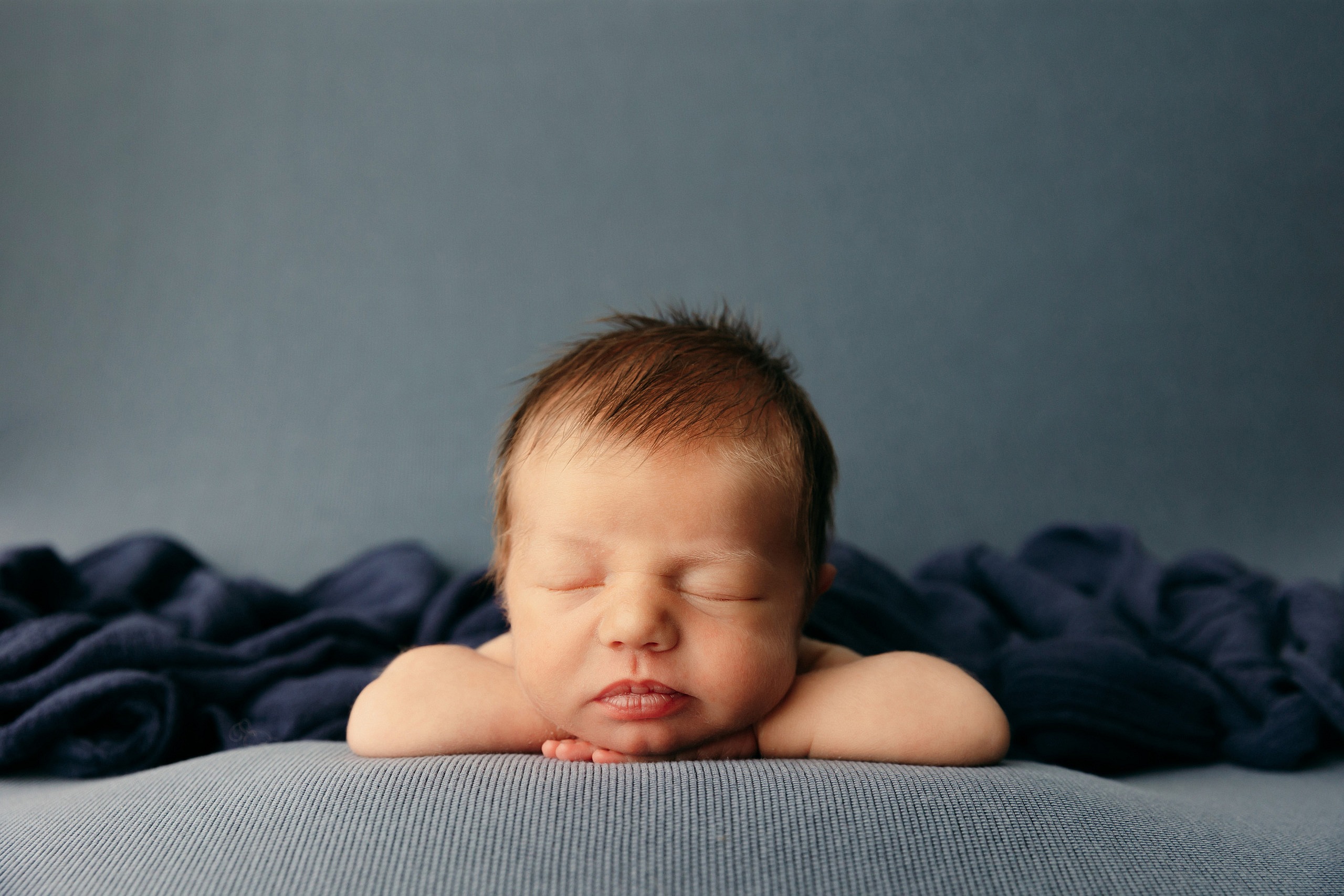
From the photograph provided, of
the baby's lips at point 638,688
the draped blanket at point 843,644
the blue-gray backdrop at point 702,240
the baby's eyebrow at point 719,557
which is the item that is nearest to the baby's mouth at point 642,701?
the baby's lips at point 638,688

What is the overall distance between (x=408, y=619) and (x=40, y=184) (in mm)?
1368

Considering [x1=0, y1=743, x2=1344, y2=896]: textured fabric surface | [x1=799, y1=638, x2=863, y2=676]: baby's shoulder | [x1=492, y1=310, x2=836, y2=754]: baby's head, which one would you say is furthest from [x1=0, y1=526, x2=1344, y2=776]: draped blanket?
[x1=492, y1=310, x2=836, y2=754]: baby's head

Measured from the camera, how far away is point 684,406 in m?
0.83

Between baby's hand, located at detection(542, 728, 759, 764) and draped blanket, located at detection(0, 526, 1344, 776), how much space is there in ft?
1.15

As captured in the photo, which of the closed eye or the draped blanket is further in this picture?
the draped blanket

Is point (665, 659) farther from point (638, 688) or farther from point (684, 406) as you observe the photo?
point (684, 406)

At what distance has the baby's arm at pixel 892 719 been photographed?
0.82m

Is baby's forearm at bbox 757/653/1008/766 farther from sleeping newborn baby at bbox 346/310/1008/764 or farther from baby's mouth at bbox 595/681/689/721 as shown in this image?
baby's mouth at bbox 595/681/689/721

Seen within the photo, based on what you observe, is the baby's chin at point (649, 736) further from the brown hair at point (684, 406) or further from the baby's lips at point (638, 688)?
the brown hair at point (684, 406)

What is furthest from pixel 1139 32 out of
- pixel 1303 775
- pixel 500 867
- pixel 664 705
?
pixel 500 867

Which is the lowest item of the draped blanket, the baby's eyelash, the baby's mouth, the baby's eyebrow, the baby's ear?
the draped blanket

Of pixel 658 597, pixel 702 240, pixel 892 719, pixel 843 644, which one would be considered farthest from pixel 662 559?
pixel 702 240

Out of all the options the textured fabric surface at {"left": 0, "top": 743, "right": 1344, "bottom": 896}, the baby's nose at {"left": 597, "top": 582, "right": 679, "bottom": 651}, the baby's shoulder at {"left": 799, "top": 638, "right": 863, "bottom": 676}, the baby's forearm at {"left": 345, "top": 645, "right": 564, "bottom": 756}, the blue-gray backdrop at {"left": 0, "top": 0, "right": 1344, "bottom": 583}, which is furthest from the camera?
the blue-gray backdrop at {"left": 0, "top": 0, "right": 1344, "bottom": 583}

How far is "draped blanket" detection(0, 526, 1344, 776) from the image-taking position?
1034mm
